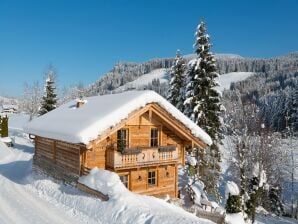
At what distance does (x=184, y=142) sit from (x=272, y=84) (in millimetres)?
167803

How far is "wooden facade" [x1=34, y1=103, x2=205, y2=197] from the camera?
20.4 meters

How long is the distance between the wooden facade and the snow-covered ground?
1707mm

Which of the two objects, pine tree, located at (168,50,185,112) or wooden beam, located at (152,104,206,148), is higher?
pine tree, located at (168,50,185,112)

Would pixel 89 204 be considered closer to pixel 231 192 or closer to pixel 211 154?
pixel 231 192

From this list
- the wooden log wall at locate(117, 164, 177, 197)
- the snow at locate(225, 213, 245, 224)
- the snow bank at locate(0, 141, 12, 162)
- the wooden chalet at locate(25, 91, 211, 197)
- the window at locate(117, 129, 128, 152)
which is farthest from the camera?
the snow bank at locate(0, 141, 12, 162)

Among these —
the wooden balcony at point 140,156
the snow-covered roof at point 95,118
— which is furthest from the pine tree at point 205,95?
the wooden balcony at point 140,156

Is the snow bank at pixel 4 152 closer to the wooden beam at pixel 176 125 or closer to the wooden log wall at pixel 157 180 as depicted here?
the wooden log wall at pixel 157 180

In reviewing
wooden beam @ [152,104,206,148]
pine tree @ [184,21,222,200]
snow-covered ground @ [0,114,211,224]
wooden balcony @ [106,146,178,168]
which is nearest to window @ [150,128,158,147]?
wooden balcony @ [106,146,178,168]

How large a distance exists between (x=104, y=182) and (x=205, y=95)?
18213mm

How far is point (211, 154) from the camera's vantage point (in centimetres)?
3403

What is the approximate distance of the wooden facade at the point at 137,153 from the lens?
67.1ft

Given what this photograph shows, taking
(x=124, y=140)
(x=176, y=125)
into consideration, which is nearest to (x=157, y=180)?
(x=124, y=140)

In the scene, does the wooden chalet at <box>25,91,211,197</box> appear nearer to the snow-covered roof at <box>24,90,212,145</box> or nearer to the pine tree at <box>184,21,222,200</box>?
the snow-covered roof at <box>24,90,212,145</box>

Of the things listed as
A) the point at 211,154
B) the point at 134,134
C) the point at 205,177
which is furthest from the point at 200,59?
the point at 134,134
